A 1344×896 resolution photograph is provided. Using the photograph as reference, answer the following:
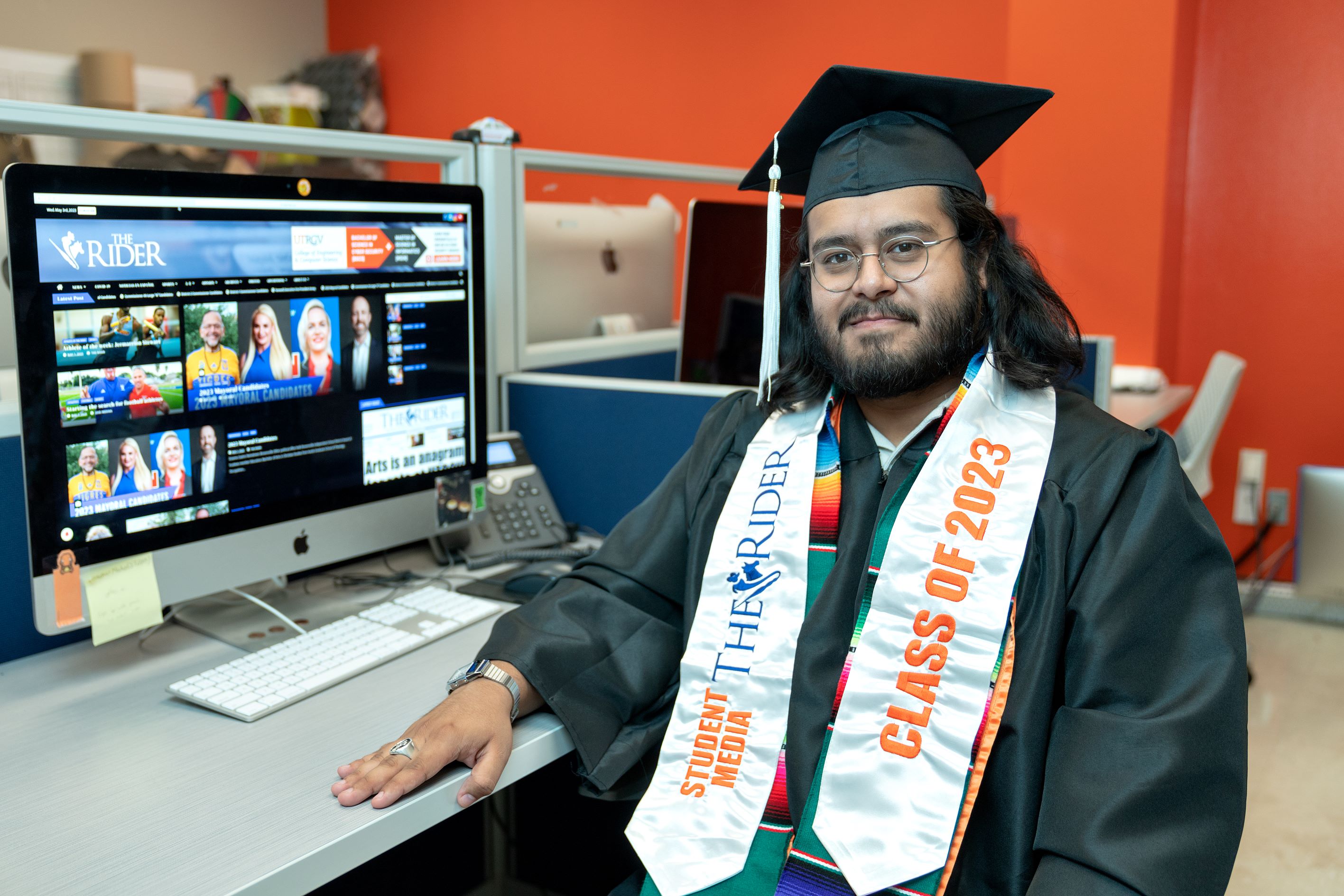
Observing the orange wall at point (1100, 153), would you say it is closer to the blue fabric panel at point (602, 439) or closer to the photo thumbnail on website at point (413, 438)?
the blue fabric panel at point (602, 439)

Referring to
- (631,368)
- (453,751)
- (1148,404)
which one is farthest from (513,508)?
(1148,404)

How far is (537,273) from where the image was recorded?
2.21 m

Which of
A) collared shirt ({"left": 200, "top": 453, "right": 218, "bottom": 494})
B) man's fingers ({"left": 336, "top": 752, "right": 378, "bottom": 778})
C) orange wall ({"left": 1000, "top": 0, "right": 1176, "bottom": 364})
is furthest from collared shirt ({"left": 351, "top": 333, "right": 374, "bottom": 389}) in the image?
orange wall ({"left": 1000, "top": 0, "right": 1176, "bottom": 364})

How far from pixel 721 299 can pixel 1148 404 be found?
1570 mm

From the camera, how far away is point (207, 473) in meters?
1.29

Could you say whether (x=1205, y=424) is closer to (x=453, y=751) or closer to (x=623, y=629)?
(x=623, y=629)

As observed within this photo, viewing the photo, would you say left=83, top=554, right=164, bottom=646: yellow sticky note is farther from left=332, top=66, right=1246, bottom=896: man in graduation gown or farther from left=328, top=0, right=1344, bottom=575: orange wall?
left=328, top=0, right=1344, bottom=575: orange wall

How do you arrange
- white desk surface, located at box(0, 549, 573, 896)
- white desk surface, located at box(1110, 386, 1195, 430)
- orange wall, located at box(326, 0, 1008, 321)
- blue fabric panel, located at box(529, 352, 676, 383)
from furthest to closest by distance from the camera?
orange wall, located at box(326, 0, 1008, 321) → white desk surface, located at box(1110, 386, 1195, 430) → blue fabric panel, located at box(529, 352, 676, 383) → white desk surface, located at box(0, 549, 573, 896)

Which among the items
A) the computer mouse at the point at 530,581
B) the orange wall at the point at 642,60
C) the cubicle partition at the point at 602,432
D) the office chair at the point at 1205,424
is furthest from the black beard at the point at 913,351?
the orange wall at the point at 642,60

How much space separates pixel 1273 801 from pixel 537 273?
2045 mm

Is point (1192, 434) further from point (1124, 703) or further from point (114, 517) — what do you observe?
point (114, 517)

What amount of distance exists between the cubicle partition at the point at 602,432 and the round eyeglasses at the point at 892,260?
1.40ft

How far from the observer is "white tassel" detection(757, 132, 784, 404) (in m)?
1.31

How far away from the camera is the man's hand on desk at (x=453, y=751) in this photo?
0.98m
